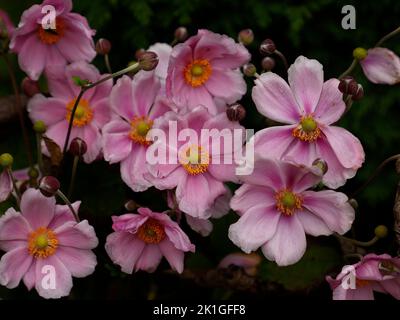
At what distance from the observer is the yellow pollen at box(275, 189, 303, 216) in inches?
48.7

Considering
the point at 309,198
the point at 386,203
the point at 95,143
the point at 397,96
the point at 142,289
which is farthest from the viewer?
the point at 386,203

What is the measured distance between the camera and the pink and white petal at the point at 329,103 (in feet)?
4.11

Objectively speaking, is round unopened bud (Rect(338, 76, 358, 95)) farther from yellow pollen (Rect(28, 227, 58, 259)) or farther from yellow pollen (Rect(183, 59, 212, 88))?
yellow pollen (Rect(28, 227, 58, 259))

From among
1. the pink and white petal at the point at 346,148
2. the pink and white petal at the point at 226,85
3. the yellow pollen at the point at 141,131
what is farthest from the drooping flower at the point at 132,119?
the pink and white petal at the point at 346,148

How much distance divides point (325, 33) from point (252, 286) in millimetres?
647

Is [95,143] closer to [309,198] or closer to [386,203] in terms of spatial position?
[309,198]

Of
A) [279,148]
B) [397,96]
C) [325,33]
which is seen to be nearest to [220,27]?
[325,33]

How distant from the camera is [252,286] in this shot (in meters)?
1.44

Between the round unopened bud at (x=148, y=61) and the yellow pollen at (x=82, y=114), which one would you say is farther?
the yellow pollen at (x=82, y=114)

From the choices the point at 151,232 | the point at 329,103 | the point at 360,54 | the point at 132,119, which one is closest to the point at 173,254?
the point at 151,232

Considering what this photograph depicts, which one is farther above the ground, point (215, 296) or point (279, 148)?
point (279, 148)

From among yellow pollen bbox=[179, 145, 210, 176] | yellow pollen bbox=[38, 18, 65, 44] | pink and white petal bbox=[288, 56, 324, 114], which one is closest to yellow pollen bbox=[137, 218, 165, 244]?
yellow pollen bbox=[179, 145, 210, 176]

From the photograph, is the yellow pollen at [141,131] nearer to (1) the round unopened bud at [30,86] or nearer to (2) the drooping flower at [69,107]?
(2) the drooping flower at [69,107]

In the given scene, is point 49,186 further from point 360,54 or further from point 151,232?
point 360,54
